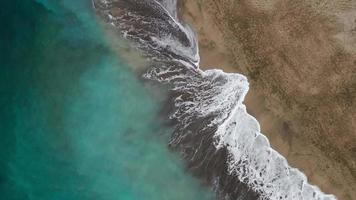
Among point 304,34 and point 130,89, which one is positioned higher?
point 304,34

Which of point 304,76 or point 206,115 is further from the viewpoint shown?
point 206,115

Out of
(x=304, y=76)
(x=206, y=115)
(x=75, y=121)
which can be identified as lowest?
(x=75, y=121)

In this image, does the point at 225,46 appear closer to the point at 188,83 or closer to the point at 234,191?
the point at 188,83

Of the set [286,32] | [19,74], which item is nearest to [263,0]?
[286,32]

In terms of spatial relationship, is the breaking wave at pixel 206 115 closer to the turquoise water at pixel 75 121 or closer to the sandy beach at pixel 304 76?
the sandy beach at pixel 304 76

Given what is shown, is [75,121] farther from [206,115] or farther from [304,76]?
[304,76]

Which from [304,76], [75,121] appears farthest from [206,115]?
[75,121]

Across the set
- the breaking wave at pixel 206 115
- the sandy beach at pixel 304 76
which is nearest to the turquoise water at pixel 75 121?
the breaking wave at pixel 206 115
